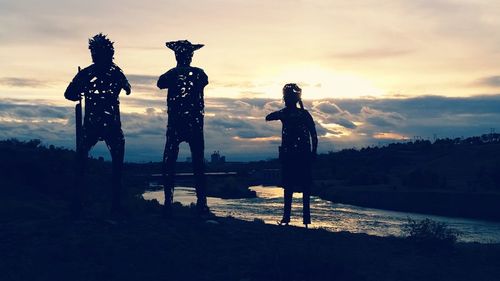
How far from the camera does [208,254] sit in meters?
13.1

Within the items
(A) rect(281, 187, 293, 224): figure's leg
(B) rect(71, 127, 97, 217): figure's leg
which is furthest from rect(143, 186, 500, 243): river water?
(B) rect(71, 127, 97, 217): figure's leg

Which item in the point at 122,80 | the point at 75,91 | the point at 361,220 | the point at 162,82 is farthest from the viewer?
the point at 361,220

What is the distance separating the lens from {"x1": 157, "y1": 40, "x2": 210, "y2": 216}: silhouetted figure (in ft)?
51.6

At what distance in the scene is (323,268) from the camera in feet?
40.1

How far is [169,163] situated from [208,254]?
344 centimetres

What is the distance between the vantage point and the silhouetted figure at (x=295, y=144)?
1650 cm

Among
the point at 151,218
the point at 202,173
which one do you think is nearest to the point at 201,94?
the point at 202,173

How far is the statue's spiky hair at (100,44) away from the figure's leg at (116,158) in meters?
2.21

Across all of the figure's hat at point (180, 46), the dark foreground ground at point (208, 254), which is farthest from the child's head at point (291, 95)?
the dark foreground ground at point (208, 254)

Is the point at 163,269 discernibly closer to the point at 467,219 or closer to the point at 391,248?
the point at 391,248

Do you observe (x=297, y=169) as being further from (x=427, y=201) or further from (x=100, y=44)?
(x=427, y=201)

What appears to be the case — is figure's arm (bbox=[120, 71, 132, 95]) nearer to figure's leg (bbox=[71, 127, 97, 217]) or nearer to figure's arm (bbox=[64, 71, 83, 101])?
figure's arm (bbox=[64, 71, 83, 101])

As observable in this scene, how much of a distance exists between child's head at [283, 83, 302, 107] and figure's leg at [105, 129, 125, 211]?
477cm

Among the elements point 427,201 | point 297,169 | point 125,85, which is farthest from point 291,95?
point 427,201
